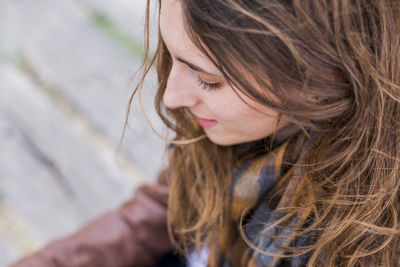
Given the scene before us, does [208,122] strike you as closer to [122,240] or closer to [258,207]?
[258,207]

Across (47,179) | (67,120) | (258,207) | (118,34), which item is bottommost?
(258,207)

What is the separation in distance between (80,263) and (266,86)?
2.45 ft

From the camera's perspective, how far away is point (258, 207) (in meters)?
1.01

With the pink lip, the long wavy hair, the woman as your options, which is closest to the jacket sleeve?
the woman

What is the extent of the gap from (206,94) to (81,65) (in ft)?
4.39

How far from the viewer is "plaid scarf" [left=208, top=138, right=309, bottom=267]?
0.91 metres

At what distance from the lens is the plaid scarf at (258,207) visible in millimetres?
913

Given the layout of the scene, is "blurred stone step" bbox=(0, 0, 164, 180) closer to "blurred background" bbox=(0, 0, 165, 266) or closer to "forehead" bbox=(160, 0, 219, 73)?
"blurred background" bbox=(0, 0, 165, 266)

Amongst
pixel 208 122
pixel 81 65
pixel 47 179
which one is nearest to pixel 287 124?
pixel 208 122

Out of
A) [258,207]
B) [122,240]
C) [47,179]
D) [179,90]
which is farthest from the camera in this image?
[47,179]

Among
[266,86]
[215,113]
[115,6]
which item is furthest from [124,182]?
[266,86]

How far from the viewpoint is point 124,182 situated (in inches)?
69.2

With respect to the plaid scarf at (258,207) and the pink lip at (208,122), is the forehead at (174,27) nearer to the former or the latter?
the pink lip at (208,122)

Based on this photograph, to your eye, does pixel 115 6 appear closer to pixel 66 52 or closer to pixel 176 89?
pixel 66 52
